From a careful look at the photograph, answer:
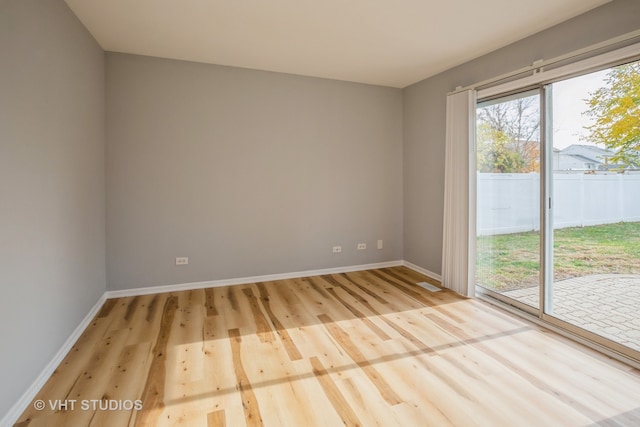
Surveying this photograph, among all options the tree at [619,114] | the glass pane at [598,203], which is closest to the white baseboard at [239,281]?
the glass pane at [598,203]

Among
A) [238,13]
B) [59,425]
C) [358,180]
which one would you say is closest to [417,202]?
[358,180]

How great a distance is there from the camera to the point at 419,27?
9.27 feet

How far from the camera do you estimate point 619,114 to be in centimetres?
235

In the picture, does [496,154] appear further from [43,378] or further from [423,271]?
[43,378]

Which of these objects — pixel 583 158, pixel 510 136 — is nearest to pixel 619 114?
pixel 583 158

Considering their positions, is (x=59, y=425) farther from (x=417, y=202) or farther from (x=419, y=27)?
(x=417, y=202)

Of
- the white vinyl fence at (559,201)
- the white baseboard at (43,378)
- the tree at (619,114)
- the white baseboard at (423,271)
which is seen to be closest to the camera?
the white baseboard at (43,378)

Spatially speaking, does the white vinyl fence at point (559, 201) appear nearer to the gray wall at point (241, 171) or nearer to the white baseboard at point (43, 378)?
the gray wall at point (241, 171)

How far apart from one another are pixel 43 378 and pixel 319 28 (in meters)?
3.38

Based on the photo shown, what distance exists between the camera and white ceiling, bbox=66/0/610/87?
97.0 inches

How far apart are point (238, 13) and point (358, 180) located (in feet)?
8.49

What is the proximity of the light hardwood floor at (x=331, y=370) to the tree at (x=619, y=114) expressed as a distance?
1554 mm

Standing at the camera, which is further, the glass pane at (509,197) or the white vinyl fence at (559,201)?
the glass pane at (509,197)

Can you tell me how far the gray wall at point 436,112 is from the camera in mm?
2471
